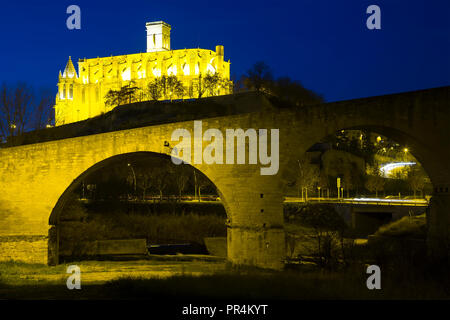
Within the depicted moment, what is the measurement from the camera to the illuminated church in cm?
8081

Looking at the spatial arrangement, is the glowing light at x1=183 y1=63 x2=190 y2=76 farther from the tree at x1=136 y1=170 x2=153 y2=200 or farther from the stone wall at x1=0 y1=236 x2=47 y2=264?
the stone wall at x1=0 y1=236 x2=47 y2=264

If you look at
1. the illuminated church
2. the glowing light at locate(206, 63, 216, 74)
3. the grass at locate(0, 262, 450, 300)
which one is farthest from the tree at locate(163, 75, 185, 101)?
the grass at locate(0, 262, 450, 300)

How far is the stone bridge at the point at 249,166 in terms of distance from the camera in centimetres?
1408

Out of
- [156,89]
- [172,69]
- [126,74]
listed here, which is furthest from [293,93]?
[126,74]

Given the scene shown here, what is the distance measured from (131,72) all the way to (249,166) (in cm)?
7293

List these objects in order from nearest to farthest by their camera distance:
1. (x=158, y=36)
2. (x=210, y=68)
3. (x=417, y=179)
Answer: (x=417, y=179)
(x=210, y=68)
(x=158, y=36)

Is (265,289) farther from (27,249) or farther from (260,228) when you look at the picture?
(27,249)

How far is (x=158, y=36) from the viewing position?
91.4 meters

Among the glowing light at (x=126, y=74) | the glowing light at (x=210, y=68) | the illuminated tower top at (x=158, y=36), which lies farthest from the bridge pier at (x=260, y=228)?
the illuminated tower top at (x=158, y=36)

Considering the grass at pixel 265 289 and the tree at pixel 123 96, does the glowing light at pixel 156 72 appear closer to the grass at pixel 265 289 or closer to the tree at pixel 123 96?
the tree at pixel 123 96

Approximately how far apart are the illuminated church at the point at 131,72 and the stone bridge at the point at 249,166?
5731 centimetres

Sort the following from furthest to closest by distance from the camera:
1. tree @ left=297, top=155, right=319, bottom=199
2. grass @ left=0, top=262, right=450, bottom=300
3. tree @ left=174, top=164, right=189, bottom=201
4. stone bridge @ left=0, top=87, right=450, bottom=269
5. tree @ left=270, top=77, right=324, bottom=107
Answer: tree @ left=270, top=77, right=324, bottom=107, tree @ left=174, top=164, right=189, bottom=201, tree @ left=297, top=155, right=319, bottom=199, stone bridge @ left=0, top=87, right=450, bottom=269, grass @ left=0, top=262, right=450, bottom=300

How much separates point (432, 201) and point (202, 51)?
70.3m
